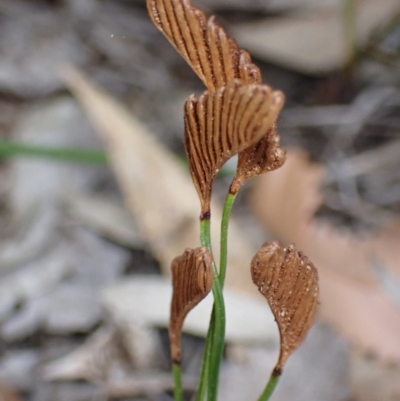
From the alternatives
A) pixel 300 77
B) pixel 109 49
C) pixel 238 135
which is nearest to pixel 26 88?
pixel 109 49

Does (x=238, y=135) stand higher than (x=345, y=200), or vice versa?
(x=238, y=135)

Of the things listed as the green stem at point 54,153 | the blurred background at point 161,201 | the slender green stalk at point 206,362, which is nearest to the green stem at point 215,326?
the slender green stalk at point 206,362

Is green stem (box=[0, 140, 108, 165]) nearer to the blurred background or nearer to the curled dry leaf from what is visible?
the blurred background

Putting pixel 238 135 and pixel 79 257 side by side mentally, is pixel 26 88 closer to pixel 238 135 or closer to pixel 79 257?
pixel 79 257

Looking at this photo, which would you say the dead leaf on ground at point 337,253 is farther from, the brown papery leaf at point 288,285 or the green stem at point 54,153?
the brown papery leaf at point 288,285

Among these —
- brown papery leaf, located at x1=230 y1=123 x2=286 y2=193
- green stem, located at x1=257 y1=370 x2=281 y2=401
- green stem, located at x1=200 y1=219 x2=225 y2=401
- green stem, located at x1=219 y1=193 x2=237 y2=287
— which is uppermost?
brown papery leaf, located at x1=230 y1=123 x2=286 y2=193

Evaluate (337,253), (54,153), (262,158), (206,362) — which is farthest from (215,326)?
(54,153)

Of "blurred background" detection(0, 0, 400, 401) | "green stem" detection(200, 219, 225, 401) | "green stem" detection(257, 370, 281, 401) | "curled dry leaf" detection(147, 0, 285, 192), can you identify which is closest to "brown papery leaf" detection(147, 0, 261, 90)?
"curled dry leaf" detection(147, 0, 285, 192)
